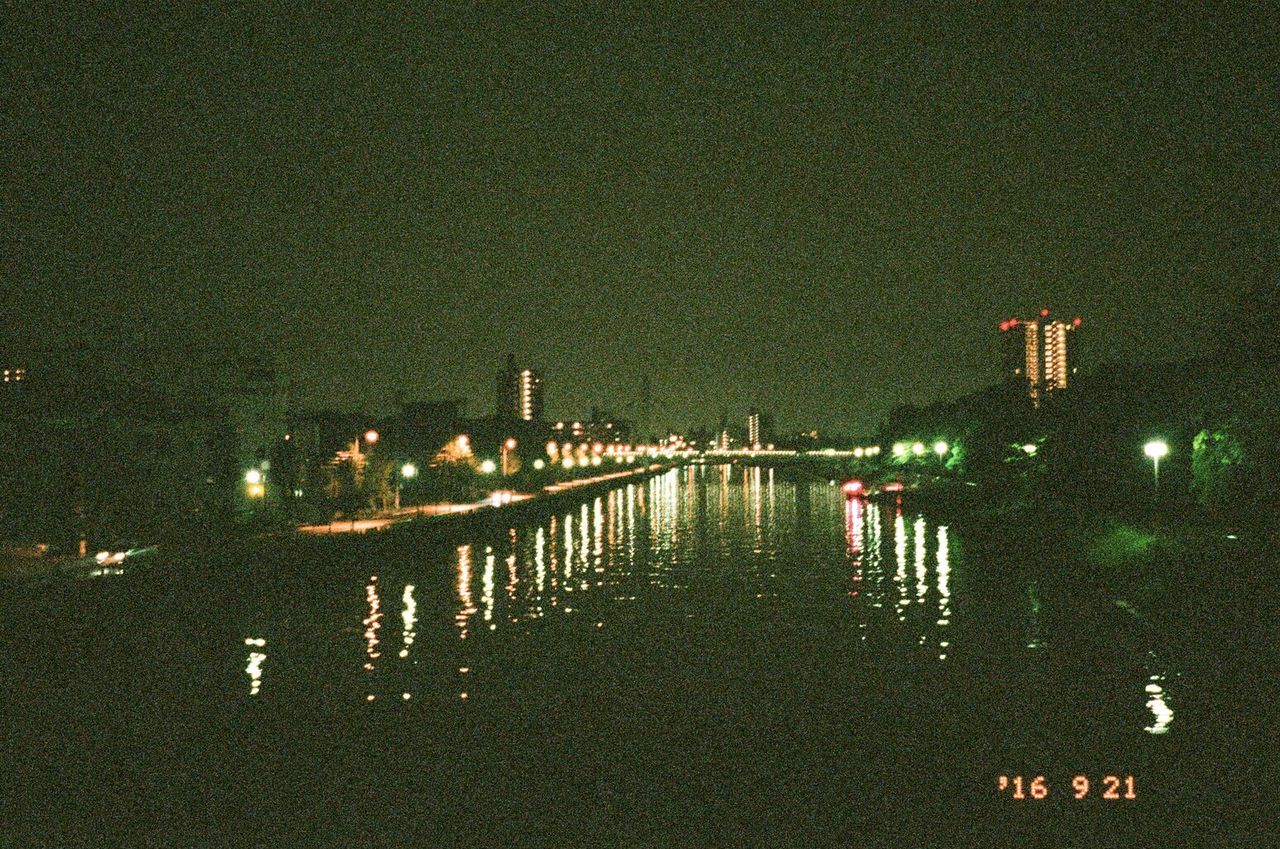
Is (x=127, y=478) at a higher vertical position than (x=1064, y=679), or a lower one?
higher

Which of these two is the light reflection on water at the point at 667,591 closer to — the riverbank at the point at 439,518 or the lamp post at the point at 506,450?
the riverbank at the point at 439,518

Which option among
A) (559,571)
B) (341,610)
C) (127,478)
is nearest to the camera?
(341,610)

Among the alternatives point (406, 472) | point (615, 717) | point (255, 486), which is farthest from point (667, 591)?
point (406, 472)

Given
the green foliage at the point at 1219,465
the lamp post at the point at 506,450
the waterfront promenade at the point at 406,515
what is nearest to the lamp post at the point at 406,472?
the waterfront promenade at the point at 406,515

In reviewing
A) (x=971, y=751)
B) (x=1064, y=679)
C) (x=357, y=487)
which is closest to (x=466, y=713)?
(x=971, y=751)

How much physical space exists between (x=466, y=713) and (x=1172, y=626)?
9424 mm

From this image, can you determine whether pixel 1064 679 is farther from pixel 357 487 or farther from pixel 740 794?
pixel 357 487

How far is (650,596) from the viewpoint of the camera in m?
18.7

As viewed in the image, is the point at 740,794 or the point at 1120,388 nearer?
the point at 740,794
